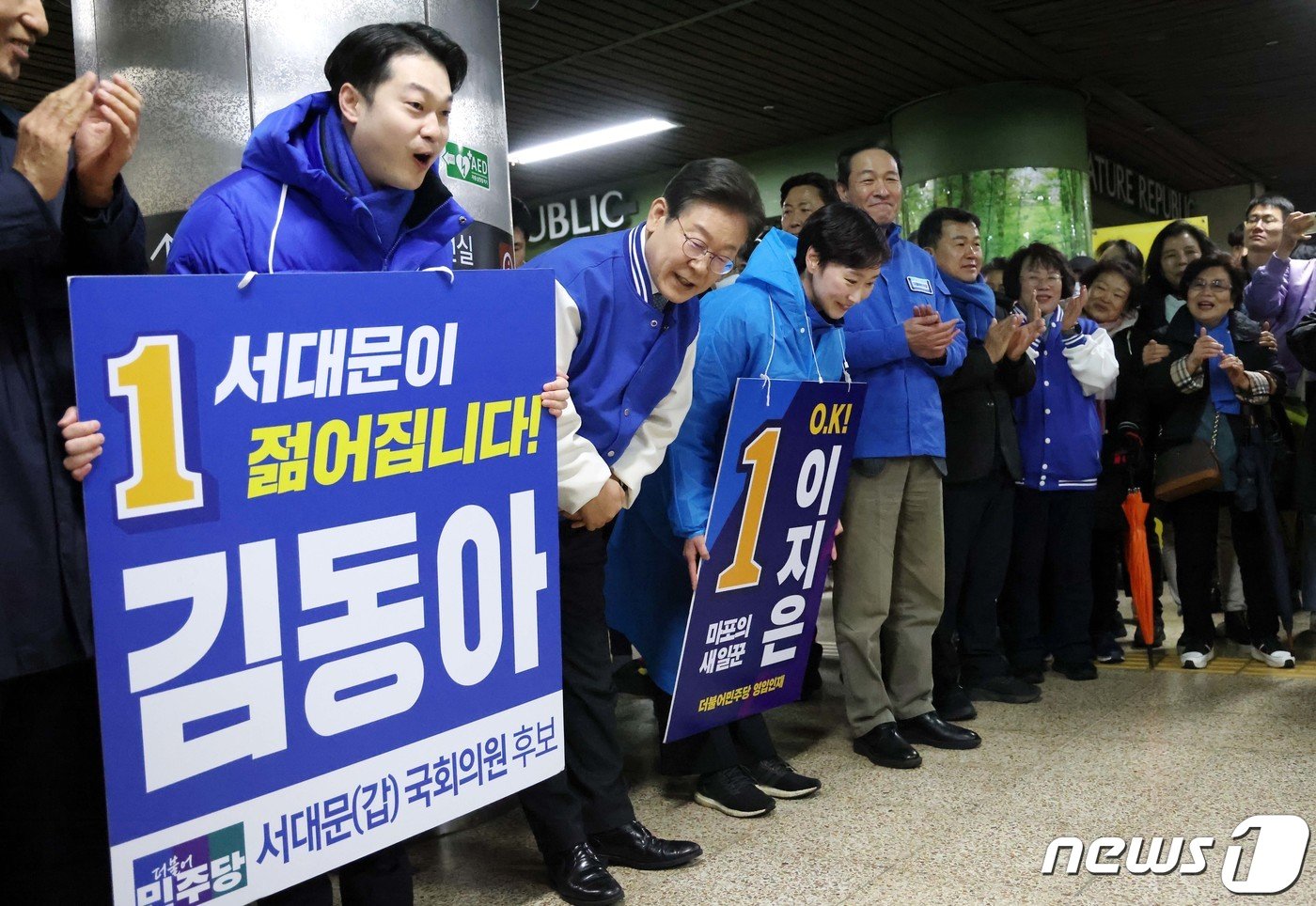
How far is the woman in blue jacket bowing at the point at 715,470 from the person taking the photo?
2781mm

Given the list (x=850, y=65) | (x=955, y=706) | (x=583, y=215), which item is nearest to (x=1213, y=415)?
(x=955, y=706)

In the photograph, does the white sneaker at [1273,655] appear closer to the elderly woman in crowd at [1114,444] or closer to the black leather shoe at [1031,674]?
the elderly woman in crowd at [1114,444]

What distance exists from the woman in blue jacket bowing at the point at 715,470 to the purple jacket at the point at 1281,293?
2.45 m

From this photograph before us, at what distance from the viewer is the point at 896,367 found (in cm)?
334


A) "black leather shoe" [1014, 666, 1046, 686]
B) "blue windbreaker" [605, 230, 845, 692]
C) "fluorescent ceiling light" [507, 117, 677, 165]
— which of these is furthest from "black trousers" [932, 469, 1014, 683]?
"fluorescent ceiling light" [507, 117, 677, 165]

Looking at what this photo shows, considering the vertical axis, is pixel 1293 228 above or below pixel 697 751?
above

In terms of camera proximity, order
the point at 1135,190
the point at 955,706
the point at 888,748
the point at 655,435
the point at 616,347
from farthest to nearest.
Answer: the point at 1135,190, the point at 955,706, the point at 888,748, the point at 655,435, the point at 616,347

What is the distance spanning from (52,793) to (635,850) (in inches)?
49.2

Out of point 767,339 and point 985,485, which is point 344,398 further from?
point 985,485

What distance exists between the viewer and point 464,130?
3.02 m

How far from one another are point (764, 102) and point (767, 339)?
770 centimetres

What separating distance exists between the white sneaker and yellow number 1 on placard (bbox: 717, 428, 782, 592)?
2649 mm

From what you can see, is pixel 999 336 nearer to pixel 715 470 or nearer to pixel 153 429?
pixel 715 470

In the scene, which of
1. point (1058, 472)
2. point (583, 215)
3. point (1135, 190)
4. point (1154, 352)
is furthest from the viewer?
point (1135, 190)
